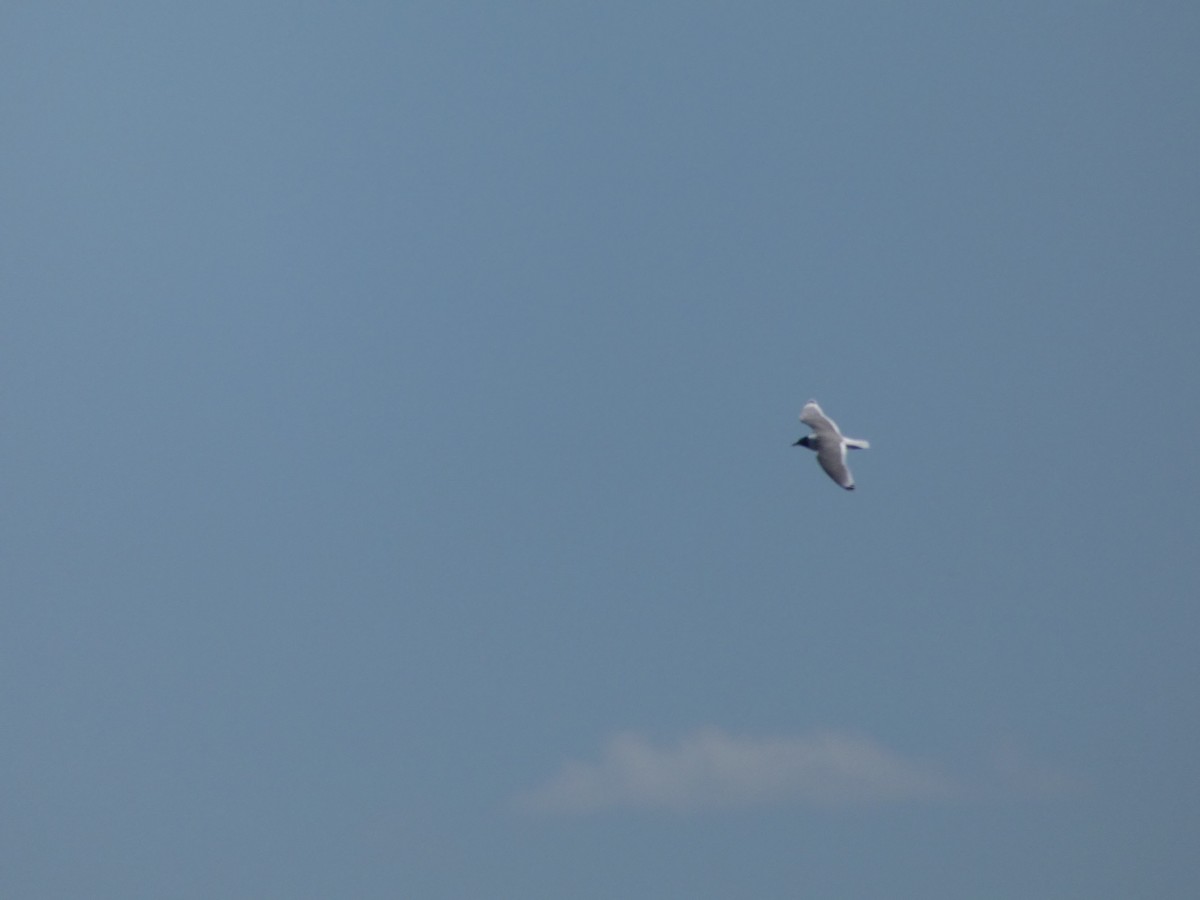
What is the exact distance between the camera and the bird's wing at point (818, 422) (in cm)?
8050

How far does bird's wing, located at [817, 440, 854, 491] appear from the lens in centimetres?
7806

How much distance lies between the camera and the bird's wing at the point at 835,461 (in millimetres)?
78062

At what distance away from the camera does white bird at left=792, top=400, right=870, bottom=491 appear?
78375 millimetres

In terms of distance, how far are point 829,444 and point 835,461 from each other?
1051mm

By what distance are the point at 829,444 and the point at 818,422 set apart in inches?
61.0

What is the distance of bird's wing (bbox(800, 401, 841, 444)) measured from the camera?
264 feet

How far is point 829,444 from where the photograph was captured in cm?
8000

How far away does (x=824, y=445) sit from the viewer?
8000 cm

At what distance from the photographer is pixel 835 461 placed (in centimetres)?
7919

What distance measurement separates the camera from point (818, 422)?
267 ft

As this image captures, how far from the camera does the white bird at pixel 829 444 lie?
257 feet

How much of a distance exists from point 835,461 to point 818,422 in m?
2.60
